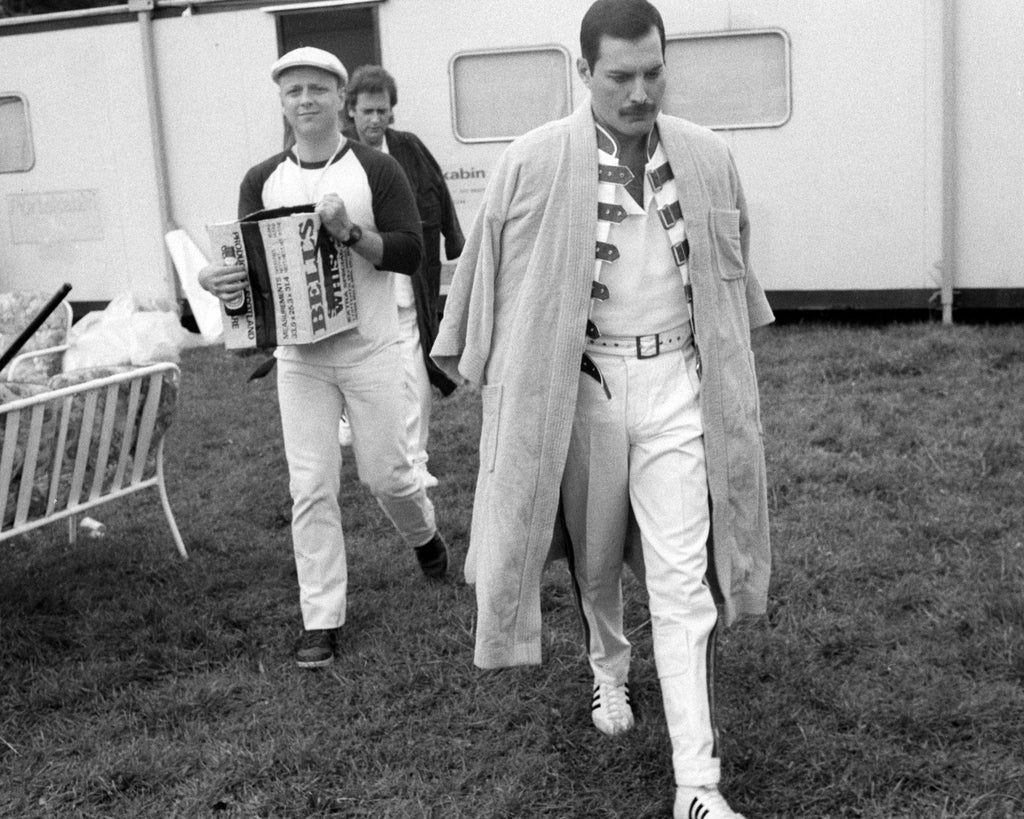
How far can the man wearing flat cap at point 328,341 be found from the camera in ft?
14.3

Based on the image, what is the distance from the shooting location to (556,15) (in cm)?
969

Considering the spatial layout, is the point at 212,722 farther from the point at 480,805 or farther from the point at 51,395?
the point at 51,395

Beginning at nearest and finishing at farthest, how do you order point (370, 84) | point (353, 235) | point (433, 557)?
point (353, 235)
point (433, 557)
point (370, 84)

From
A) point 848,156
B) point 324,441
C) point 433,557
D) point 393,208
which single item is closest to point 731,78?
point 848,156

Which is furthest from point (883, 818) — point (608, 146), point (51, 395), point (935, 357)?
point (935, 357)

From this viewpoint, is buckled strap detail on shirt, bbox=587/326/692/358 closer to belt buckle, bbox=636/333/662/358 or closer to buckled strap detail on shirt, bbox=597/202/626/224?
belt buckle, bbox=636/333/662/358

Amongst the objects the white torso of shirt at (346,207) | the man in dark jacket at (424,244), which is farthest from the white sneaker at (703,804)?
the man in dark jacket at (424,244)

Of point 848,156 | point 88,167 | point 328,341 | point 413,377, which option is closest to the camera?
point 328,341

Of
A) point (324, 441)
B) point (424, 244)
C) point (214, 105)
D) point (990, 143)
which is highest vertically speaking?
point (214, 105)

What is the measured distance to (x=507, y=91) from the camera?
9922 millimetres

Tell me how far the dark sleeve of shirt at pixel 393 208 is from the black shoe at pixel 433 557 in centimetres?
112

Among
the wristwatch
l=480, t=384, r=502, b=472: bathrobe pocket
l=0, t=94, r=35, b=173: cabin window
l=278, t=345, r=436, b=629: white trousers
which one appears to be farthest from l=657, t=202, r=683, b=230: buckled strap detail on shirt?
l=0, t=94, r=35, b=173: cabin window

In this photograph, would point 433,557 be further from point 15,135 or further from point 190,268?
point 15,135

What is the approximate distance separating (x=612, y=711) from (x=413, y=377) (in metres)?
2.82
